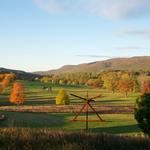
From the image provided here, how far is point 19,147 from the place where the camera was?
918cm

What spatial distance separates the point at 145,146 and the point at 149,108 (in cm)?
3076

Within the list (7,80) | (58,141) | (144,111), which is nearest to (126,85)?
(7,80)

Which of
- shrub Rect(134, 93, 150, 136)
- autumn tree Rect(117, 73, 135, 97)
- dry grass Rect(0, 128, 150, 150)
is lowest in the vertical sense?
shrub Rect(134, 93, 150, 136)

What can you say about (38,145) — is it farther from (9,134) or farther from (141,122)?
(141,122)

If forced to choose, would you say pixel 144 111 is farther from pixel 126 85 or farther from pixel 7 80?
pixel 7 80

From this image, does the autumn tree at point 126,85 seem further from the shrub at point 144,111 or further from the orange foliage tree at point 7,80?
the shrub at point 144,111

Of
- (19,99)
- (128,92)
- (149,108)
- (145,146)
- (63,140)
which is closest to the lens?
(63,140)

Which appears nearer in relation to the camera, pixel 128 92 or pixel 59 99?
pixel 59 99

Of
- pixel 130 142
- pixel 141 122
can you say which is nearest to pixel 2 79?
pixel 141 122

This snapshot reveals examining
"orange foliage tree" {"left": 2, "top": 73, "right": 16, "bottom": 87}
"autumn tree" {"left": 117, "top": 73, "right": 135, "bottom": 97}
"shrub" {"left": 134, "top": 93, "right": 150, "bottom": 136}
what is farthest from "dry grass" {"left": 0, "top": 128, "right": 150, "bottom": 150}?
"orange foliage tree" {"left": 2, "top": 73, "right": 16, "bottom": 87}

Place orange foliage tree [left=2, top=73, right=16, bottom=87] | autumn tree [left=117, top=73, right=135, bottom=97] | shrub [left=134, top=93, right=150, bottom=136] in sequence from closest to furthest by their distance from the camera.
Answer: shrub [left=134, top=93, right=150, bottom=136]
autumn tree [left=117, top=73, right=135, bottom=97]
orange foliage tree [left=2, top=73, right=16, bottom=87]

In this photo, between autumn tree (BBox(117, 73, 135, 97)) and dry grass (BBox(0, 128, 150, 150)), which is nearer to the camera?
dry grass (BBox(0, 128, 150, 150))

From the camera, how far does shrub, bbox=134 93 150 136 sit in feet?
136

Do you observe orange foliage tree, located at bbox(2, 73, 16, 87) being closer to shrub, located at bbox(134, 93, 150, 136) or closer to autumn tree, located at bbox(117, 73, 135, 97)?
autumn tree, located at bbox(117, 73, 135, 97)
